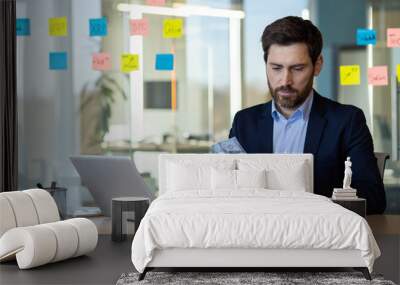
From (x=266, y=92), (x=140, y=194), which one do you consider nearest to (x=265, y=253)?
(x=140, y=194)

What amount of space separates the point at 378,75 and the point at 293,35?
3.80 feet

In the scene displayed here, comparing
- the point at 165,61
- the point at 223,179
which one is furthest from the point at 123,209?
the point at 165,61

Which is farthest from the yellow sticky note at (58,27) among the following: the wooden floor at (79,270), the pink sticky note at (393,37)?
the pink sticky note at (393,37)

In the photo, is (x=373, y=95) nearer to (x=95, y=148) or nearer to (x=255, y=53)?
(x=255, y=53)

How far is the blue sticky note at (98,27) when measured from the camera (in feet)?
24.1

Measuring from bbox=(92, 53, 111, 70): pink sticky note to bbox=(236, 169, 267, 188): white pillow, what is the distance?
2.39m

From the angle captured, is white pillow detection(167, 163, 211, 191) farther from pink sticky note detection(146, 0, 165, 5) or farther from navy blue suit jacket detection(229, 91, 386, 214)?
pink sticky note detection(146, 0, 165, 5)

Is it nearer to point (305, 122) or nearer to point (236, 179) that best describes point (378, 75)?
point (305, 122)

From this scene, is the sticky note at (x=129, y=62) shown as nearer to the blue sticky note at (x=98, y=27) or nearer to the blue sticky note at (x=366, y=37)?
the blue sticky note at (x=98, y=27)

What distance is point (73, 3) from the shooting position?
7.38m

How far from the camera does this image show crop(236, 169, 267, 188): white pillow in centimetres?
540

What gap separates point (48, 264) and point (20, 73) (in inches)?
122

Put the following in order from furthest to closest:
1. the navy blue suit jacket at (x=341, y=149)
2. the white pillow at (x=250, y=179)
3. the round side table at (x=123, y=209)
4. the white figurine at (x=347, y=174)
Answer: the navy blue suit jacket at (x=341, y=149) → the round side table at (x=123, y=209) → the white pillow at (x=250, y=179) → the white figurine at (x=347, y=174)

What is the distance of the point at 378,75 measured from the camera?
23.5ft
